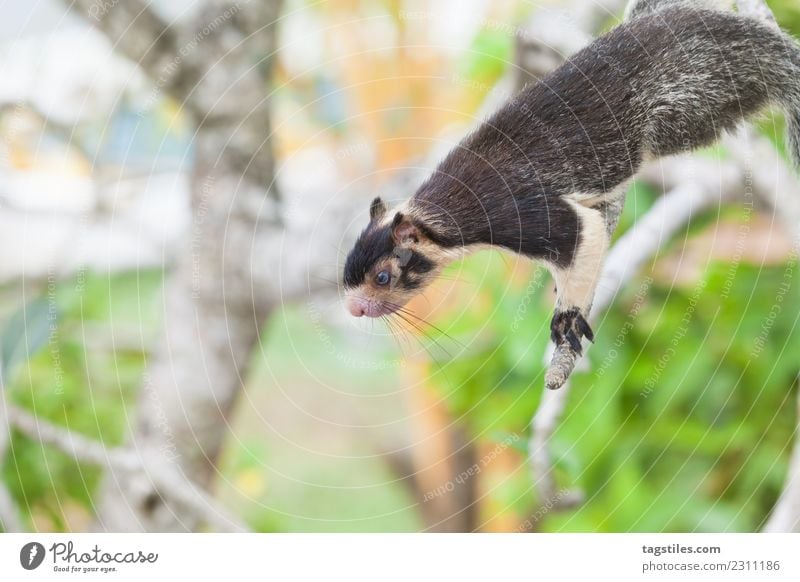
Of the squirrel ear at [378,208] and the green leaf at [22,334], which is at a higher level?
the squirrel ear at [378,208]

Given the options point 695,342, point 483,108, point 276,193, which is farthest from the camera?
point 695,342

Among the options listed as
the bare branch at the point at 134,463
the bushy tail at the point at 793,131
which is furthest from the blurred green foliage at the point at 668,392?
the bare branch at the point at 134,463

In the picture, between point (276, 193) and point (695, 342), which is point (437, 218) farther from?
point (695, 342)

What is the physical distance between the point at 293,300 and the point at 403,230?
12.1 inches

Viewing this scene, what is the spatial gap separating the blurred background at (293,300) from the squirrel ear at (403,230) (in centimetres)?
13

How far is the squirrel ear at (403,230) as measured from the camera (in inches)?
23.8

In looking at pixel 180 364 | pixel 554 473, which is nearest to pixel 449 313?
pixel 554 473

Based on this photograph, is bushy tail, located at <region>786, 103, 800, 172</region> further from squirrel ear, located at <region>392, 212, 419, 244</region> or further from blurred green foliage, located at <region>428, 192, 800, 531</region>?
squirrel ear, located at <region>392, 212, 419, 244</region>

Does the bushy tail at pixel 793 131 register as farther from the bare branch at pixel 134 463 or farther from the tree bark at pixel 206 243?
the bare branch at pixel 134 463

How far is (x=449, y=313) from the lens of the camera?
90 centimetres

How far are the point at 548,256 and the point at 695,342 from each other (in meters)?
0.42
